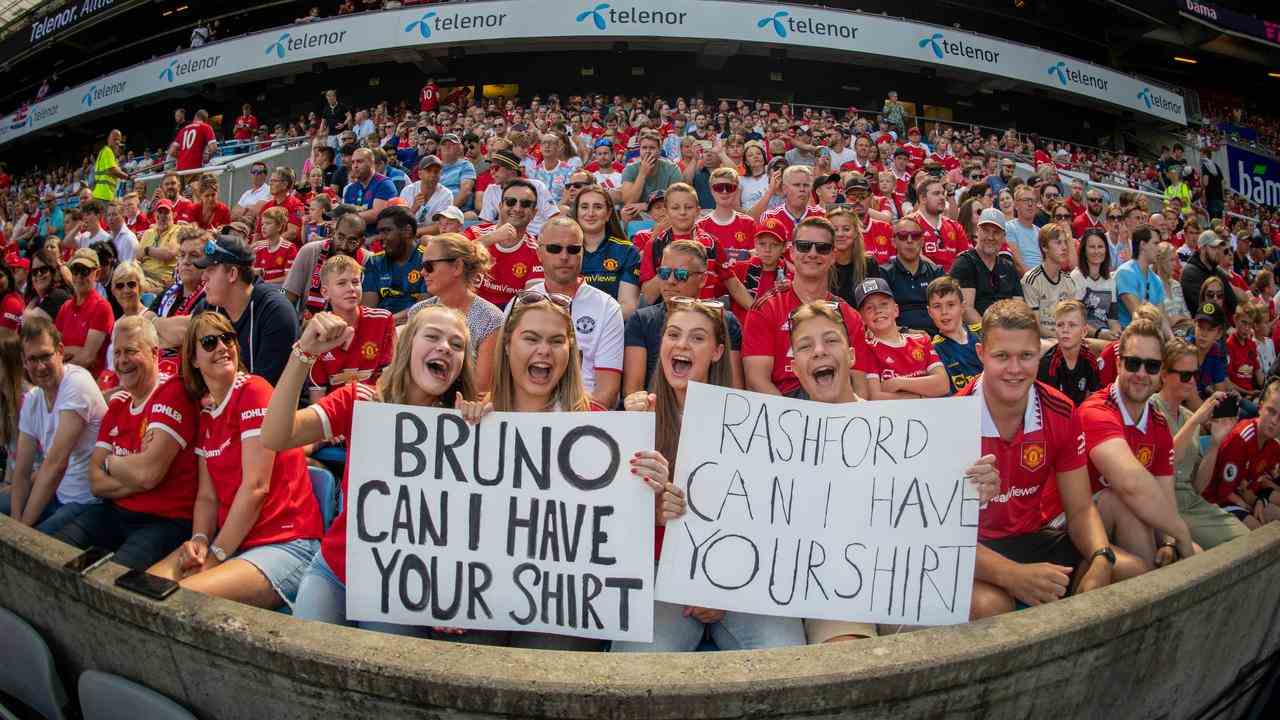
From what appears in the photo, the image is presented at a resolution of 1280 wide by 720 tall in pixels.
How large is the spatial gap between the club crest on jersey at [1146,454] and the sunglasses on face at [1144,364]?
0.34 m

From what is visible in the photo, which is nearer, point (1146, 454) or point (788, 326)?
point (1146, 454)

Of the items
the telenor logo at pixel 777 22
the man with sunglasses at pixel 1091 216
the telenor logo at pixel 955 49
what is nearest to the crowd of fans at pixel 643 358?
the man with sunglasses at pixel 1091 216

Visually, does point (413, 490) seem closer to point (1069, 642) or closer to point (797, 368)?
point (797, 368)

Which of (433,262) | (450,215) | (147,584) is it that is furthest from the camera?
(450,215)

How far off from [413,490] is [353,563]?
0.30 m

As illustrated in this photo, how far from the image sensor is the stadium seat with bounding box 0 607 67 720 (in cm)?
265

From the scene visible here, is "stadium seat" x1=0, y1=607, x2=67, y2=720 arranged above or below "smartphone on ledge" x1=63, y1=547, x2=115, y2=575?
below

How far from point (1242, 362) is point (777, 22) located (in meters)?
19.5

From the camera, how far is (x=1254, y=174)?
27.9 m

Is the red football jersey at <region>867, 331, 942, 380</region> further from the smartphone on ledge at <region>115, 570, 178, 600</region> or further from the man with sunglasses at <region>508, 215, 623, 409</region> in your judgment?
the smartphone on ledge at <region>115, 570, 178, 600</region>

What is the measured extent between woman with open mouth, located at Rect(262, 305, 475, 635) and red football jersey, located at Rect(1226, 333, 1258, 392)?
306 inches

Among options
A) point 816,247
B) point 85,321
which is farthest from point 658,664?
point 85,321

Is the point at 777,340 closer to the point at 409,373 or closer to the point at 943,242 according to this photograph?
the point at 409,373

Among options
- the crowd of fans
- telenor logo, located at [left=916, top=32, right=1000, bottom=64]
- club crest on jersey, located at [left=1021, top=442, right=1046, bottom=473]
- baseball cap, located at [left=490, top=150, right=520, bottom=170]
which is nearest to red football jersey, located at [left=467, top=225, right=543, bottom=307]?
the crowd of fans
